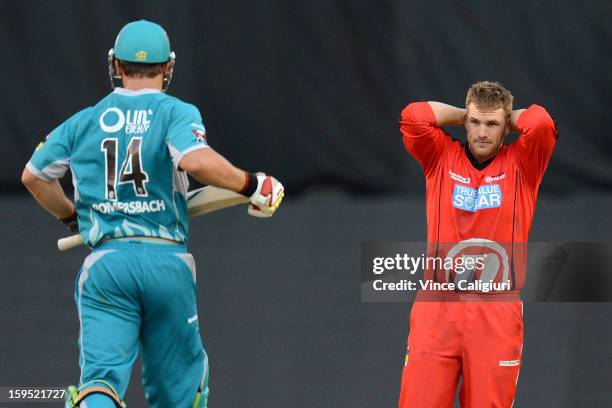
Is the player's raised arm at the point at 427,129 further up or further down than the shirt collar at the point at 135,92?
further down

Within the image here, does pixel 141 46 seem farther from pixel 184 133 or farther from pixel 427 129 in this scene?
pixel 427 129

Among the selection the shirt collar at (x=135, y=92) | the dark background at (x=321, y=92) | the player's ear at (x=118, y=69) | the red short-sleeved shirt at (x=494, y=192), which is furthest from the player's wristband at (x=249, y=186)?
the dark background at (x=321, y=92)

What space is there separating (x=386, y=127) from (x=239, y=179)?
2.36 m

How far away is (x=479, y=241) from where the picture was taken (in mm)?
4297

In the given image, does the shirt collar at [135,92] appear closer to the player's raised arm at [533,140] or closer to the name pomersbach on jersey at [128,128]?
the name pomersbach on jersey at [128,128]

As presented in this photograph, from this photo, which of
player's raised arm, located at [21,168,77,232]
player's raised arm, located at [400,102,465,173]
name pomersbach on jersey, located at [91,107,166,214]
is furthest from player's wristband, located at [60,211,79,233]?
player's raised arm, located at [400,102,465,173]

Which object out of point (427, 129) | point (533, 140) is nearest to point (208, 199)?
point (427, 129)

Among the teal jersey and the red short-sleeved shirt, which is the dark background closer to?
the red short-sleeved shirt

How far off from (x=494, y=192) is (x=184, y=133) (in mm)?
1144

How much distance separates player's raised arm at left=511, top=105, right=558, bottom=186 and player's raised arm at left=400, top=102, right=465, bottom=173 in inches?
9.7

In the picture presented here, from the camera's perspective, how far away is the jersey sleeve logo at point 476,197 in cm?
429

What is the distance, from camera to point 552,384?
5.50 m

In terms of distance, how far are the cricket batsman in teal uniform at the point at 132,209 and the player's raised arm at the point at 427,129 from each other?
778 mm

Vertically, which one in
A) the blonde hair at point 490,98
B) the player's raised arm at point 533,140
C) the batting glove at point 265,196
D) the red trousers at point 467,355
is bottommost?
the red trousers at point 467,355
